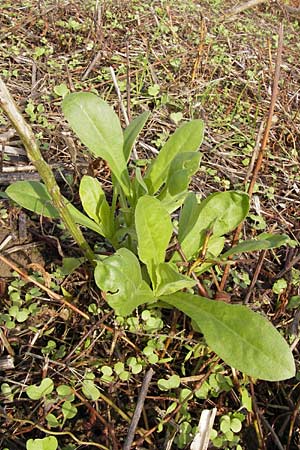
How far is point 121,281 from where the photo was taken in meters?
1.21

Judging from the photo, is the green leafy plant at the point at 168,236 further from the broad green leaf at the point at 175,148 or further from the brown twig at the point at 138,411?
the brown twig at the point at 138,411

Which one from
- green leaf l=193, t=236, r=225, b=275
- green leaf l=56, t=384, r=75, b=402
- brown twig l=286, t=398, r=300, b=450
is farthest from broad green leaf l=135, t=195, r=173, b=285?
brown twig l=286, t=398, r=300, b=450

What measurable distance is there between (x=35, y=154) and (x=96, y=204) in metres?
0.40

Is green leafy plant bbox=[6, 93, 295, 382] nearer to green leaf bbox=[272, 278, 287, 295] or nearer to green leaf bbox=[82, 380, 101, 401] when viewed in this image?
green leaf bbox=[82, 380, 101, 401]

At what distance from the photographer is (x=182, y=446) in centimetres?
120

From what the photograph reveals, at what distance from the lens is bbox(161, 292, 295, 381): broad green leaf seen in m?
1.11

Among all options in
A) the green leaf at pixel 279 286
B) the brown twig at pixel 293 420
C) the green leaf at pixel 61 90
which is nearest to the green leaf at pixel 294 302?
the green leaf at pixel 279 286

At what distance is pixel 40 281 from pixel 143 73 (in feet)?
4.29

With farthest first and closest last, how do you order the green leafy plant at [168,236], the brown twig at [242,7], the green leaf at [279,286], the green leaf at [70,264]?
the brown twig at [242,7], the green leaf at [279,286], the green leaf at [70,264], the green leafy plant at [168,236]

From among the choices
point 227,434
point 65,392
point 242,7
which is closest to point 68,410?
point 65,392

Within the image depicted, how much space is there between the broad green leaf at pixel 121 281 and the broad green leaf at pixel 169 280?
2.5 inches

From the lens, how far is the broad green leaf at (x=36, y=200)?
1.48 m

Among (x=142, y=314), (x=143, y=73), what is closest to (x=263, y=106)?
(x=143, y=73)

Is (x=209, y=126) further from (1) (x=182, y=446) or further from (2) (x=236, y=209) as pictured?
(1) (x=182, y=446)
